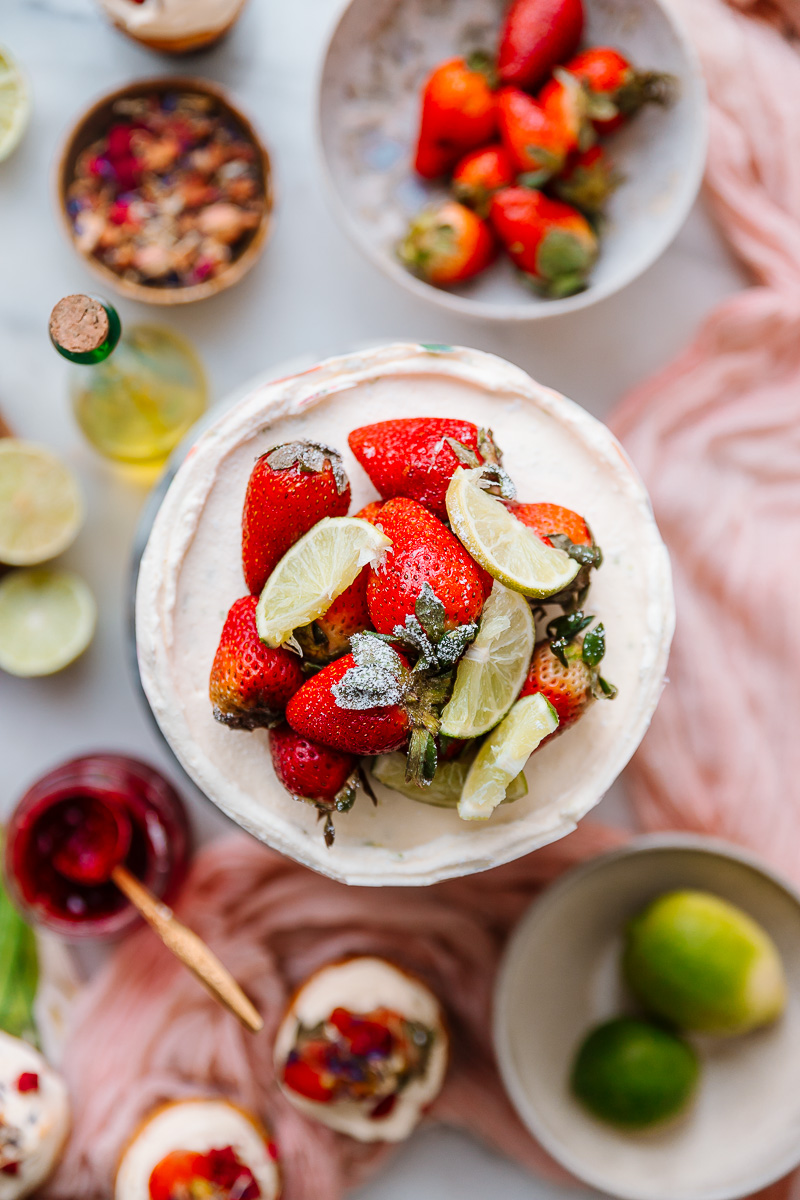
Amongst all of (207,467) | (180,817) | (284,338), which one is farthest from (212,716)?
(284,338)

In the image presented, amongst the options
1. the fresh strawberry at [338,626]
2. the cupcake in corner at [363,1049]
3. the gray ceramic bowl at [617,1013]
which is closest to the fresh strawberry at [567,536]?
the fresh strawberry at [338,626]

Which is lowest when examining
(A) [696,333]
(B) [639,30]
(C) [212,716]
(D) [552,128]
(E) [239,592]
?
(C) [212,716]

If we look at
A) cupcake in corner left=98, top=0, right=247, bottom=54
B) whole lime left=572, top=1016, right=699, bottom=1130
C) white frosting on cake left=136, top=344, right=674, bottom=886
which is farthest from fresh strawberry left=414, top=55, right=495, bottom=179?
whole lime left=572, top=1016, right=699, bottom=1130

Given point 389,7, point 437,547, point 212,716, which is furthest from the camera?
point 389,7

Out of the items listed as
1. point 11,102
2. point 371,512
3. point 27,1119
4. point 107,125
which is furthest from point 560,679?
point 11,102

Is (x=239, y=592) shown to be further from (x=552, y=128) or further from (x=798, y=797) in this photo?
(x=798, y=797)

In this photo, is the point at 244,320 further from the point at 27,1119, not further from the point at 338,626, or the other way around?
the point at 27,1119
